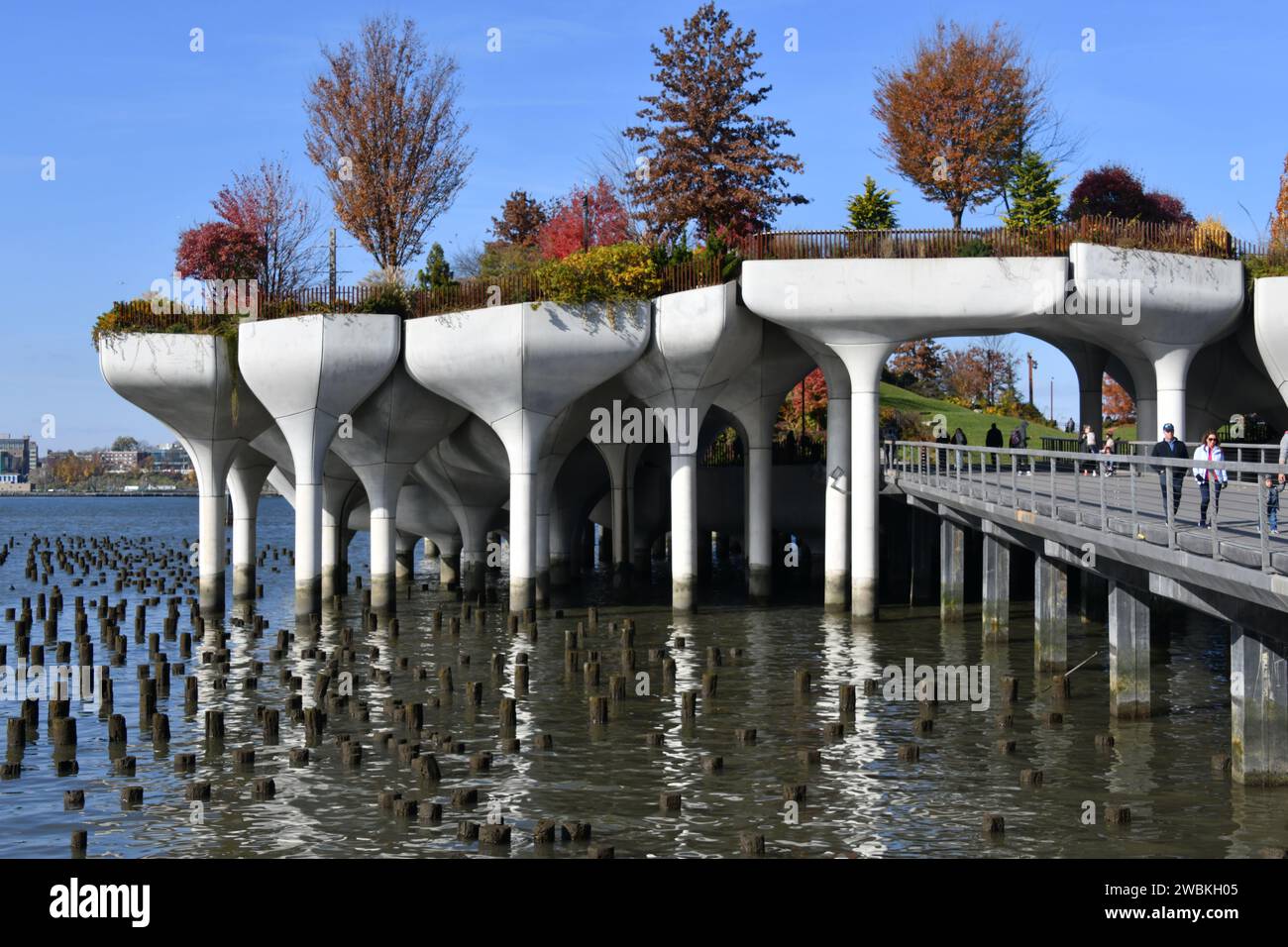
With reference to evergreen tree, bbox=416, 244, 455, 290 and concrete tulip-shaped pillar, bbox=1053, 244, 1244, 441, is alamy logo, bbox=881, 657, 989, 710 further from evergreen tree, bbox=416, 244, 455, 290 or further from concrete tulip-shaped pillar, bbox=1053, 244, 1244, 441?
evergreen tree, bbox=416, 244, 455, 290

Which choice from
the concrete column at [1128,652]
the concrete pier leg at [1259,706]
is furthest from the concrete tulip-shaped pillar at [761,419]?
the concrete pier leg at [1259,706]

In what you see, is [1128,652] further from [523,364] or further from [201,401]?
[201,401]

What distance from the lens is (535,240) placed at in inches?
3733

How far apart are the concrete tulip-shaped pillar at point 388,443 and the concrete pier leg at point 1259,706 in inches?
1263

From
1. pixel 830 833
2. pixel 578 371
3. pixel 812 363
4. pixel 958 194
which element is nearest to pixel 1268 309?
pixel 812 363

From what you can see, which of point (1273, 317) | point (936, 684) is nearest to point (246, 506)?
point (936, 684)

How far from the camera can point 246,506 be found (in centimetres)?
5816

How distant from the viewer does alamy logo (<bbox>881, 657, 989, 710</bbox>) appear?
3247 cm

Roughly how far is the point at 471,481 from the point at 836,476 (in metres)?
16.1

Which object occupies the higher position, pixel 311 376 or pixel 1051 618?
pixel 311 376

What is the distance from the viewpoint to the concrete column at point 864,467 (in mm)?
46125

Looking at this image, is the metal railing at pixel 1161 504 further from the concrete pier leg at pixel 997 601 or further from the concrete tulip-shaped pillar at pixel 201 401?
the concrete tulip-shaped pillar at pixel 201 401

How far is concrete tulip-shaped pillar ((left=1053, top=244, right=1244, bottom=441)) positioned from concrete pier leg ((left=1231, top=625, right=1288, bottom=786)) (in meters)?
24.5
